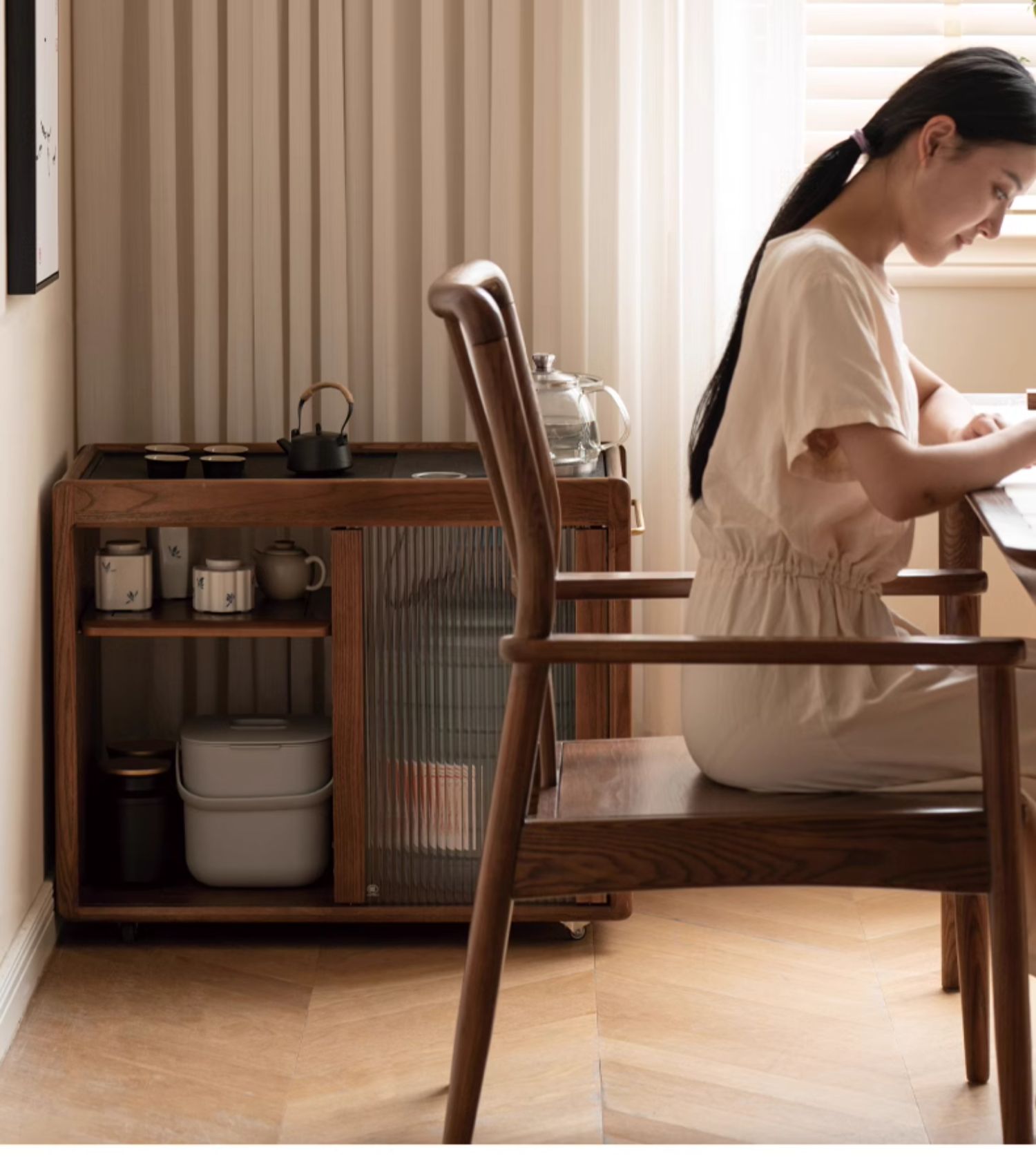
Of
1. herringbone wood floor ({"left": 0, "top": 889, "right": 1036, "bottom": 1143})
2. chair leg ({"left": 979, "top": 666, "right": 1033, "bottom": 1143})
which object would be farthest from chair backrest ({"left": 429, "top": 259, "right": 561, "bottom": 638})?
herringbone wood floor ({"left": 0, "top": 889, "right": 1036, "bottom": 1143})

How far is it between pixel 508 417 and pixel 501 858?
43 centimetres

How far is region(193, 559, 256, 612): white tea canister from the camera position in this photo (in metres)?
2.58

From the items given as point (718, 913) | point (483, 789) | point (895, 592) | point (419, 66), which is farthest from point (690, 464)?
point (419, 66)

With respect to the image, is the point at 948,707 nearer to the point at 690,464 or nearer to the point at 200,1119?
the point at 690,464

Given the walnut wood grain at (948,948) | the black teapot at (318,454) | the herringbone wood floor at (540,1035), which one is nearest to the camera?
the herringbone wood floor at (540,1035)

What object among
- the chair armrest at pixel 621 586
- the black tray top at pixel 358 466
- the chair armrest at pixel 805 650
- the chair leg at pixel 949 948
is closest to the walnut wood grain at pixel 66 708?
the black tray top at pixel 358 466

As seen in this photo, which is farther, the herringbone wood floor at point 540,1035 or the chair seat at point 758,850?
the herringbone wood floor at point 540,1035

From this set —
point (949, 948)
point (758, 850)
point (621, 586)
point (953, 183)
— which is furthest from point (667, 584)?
point (949, 948)

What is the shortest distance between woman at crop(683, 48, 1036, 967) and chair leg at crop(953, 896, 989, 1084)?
406 millimetres

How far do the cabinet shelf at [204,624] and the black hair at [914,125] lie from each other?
0.83 meters

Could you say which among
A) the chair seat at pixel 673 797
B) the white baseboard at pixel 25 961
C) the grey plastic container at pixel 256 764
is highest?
the chair seat at pixel 673 797

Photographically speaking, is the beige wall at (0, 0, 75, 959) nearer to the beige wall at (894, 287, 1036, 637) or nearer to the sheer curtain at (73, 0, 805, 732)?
the sheer curtain at (73, 0, 805, 732)

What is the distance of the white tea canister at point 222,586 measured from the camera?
102 inches

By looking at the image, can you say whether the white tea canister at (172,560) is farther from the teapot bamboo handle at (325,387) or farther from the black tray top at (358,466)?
the teapot bamboo handle at (325,387)
